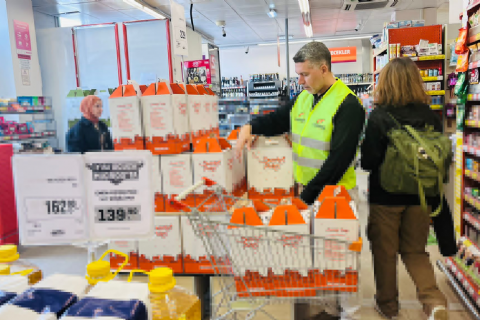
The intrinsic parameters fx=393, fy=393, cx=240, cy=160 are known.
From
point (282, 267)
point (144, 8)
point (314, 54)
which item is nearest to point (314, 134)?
point (314, 54)

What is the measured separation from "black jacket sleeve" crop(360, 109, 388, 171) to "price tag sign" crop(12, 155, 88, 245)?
207 centimetres

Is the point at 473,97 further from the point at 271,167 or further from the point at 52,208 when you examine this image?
the point at 52,208

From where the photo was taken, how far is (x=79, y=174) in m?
1.29

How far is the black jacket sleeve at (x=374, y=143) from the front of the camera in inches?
108

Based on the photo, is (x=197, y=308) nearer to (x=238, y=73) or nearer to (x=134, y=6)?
(x=134, y=6)

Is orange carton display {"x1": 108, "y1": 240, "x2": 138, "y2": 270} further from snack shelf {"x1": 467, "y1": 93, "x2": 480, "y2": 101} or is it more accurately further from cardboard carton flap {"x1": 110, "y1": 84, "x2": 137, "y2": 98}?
snack shelf {"x1": 467, "y1": 93, "x2": 480, "y2": 101}

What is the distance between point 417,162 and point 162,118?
169 centimetres

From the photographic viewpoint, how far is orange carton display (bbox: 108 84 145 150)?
105 inches

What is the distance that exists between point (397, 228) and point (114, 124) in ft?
7.10

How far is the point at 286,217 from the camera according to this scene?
1979mm

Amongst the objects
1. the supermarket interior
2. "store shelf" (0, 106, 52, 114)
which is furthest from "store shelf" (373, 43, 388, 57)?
"store shelf" (0, 106, 52, 114)

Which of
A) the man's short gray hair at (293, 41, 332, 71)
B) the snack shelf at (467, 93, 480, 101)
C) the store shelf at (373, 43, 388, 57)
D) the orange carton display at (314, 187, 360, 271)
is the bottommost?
the orange carton display at (314, 187, 360, 271)

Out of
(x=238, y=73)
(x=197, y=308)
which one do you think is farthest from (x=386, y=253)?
(x=238, y=73)

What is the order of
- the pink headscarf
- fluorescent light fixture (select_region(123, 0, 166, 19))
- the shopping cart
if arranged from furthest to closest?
1. fluorescent light fixture (select_region(123, 0, 166, 19))
2. the pink headscarf
3. the shopping cart
